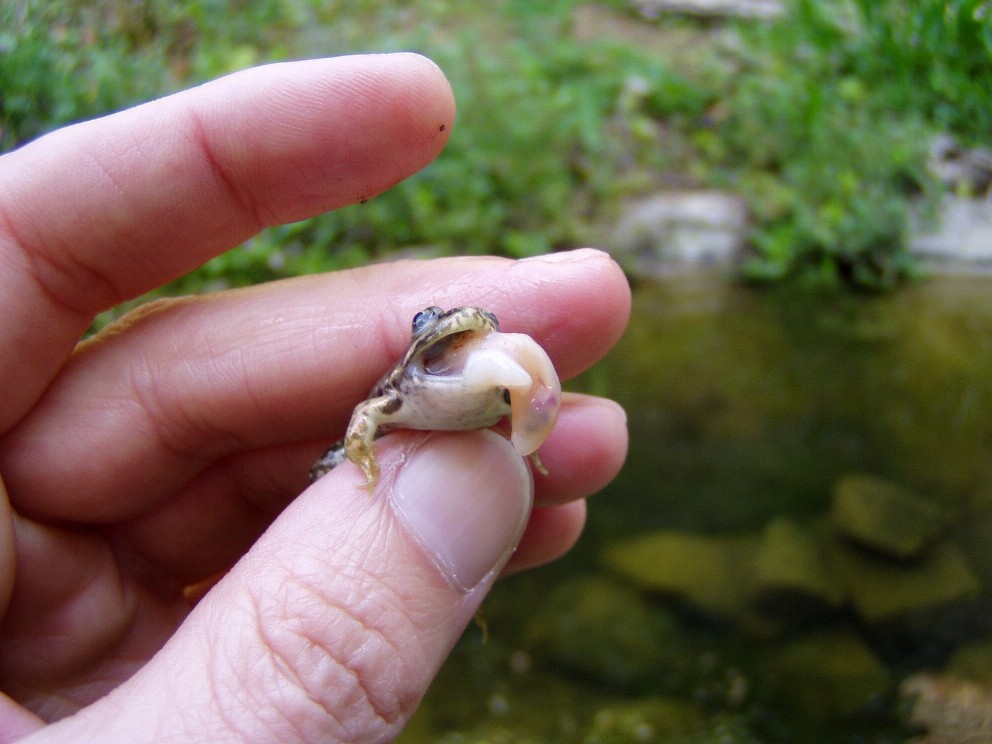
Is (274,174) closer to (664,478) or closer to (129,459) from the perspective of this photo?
(129,459)

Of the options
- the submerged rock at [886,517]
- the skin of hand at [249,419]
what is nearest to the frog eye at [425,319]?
the skin of hand at [249,419]

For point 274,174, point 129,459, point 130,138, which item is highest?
point 130,138

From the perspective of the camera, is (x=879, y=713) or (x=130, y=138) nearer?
(x=130, y=138)

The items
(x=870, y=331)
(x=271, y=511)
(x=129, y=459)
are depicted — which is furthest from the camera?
(x=870, y=331)

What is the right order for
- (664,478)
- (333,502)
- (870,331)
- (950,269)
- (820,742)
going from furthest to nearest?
(950,269) < (870,331) < (664,478) < (820,742) < (333,502)

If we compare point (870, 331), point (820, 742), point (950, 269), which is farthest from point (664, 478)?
point (950, 269)

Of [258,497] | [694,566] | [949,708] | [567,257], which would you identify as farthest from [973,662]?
[258,497]

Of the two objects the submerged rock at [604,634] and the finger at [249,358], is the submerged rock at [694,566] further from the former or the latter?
the finger at [249,358]

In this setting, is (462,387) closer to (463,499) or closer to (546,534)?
(463,499)
